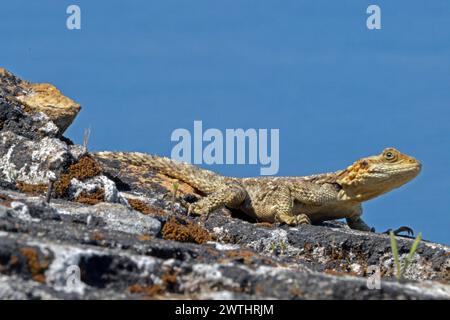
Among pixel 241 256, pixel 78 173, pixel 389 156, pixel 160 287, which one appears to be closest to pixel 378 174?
pixel 389 156

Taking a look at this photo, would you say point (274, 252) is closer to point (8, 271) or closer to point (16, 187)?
point (16, 187)

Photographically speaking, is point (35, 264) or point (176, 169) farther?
point (176, 169)

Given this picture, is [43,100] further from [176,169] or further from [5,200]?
[5,200]

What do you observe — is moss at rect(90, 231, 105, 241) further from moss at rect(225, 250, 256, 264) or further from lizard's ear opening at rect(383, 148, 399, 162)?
lizard's ear opening at rect(383, 148, 399, 162)

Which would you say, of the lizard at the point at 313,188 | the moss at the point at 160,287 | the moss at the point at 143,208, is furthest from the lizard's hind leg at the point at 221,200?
the moss at the point at 160,287

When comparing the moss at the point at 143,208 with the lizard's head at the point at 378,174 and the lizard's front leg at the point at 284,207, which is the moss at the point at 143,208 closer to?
the lizard's front leg at the point at 284,207

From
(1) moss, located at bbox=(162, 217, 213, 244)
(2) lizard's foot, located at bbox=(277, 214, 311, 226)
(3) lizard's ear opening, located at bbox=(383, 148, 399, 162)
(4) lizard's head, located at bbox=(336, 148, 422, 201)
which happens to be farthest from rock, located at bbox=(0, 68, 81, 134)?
(3) lizard's ear opening, located at bbox=(383, 148, 399, 162)
